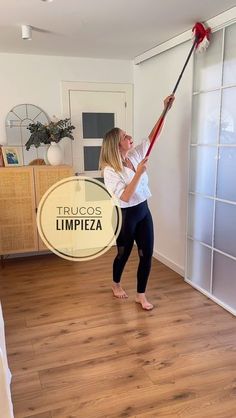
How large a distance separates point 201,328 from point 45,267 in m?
1.77

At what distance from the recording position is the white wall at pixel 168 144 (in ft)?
9.80

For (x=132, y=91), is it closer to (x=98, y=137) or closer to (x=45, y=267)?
(x=98, y=137)

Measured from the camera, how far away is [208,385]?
5.84 ft

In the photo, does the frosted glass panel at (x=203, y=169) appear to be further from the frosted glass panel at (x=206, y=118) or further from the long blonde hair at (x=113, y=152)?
the long blonde hair at (x=113, y=152)

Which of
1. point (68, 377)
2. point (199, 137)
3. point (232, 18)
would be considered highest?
point (232, 18)

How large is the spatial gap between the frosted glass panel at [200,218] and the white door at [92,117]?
1374mm

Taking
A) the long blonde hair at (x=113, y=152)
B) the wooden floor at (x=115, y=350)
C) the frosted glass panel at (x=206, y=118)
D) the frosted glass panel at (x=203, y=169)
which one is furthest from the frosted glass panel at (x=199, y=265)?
the long blonde hair at (x=113, y=152)

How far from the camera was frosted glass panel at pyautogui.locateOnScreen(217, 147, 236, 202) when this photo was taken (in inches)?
94.6

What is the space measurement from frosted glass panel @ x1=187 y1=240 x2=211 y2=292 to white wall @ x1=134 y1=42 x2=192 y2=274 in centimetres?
16

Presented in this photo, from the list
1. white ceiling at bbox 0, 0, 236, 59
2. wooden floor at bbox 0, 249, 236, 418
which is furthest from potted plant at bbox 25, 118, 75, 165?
wooden floor at bbox 0, 249, 236, 418

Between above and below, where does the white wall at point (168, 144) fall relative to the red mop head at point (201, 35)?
below

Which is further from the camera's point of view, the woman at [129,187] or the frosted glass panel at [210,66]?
the frosted glass panel at [210,66]

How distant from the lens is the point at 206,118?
2.67 metres

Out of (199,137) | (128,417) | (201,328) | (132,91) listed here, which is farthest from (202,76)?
(128,417)
